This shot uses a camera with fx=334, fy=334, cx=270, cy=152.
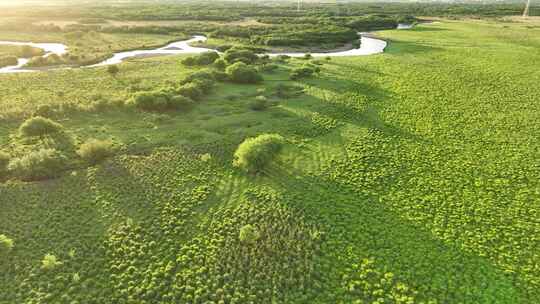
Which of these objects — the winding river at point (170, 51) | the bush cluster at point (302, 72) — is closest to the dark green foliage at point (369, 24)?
the winding river at point (170, 51)

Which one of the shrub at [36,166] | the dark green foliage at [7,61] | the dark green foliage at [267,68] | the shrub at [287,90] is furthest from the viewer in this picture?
the dark green foliage at [7,61]

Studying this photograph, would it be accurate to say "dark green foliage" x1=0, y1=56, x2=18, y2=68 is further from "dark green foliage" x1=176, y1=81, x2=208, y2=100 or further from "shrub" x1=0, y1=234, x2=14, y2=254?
"shrub" x1=0, y1=234, x2=14, y2=254

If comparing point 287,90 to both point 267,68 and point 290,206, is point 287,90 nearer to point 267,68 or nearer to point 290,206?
point 267,68

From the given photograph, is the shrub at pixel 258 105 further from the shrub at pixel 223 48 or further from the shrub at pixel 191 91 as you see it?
the shrub at pixel 223 48

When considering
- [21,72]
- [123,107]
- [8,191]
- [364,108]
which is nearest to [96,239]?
[8,191]

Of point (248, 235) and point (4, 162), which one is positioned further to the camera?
point (4, 162)

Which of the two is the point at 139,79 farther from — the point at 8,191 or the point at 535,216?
the point at 535,216

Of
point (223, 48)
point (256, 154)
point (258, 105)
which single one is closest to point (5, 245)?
point (256, 154)
